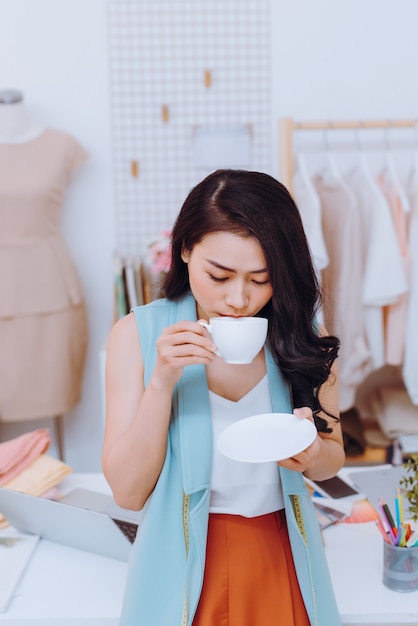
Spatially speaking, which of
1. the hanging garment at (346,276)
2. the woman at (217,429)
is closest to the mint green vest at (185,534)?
the woman at (217,429)

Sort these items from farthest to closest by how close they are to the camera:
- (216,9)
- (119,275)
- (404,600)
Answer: (216,9)
(119,275)
(404,600)

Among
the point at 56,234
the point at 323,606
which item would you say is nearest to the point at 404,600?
Answer: the point at 323,606

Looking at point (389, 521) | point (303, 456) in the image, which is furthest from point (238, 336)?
point (389, 521)

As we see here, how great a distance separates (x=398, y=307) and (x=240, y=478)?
5.61 feet

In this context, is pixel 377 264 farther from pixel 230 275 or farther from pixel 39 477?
pixel 230 275

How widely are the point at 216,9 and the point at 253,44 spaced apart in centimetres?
21

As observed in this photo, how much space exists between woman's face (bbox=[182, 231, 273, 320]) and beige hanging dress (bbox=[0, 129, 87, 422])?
1802mm

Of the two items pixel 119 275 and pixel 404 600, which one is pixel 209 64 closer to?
pixel 119 275

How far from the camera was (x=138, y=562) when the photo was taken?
111 centimetres

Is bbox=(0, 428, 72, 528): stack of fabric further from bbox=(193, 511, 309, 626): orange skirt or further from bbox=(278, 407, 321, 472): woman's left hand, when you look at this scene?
bbox=(278, 407, 321, 472): woman's left hand

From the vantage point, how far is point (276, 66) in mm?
3104

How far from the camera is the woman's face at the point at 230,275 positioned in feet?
3.48

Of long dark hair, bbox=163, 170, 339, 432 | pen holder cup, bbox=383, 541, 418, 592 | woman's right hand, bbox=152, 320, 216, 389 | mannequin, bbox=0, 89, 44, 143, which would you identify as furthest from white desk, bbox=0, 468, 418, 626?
mannequin, bbox=0, 89, 44, 143

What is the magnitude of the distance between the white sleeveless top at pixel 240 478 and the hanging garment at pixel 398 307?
1.65 meters
